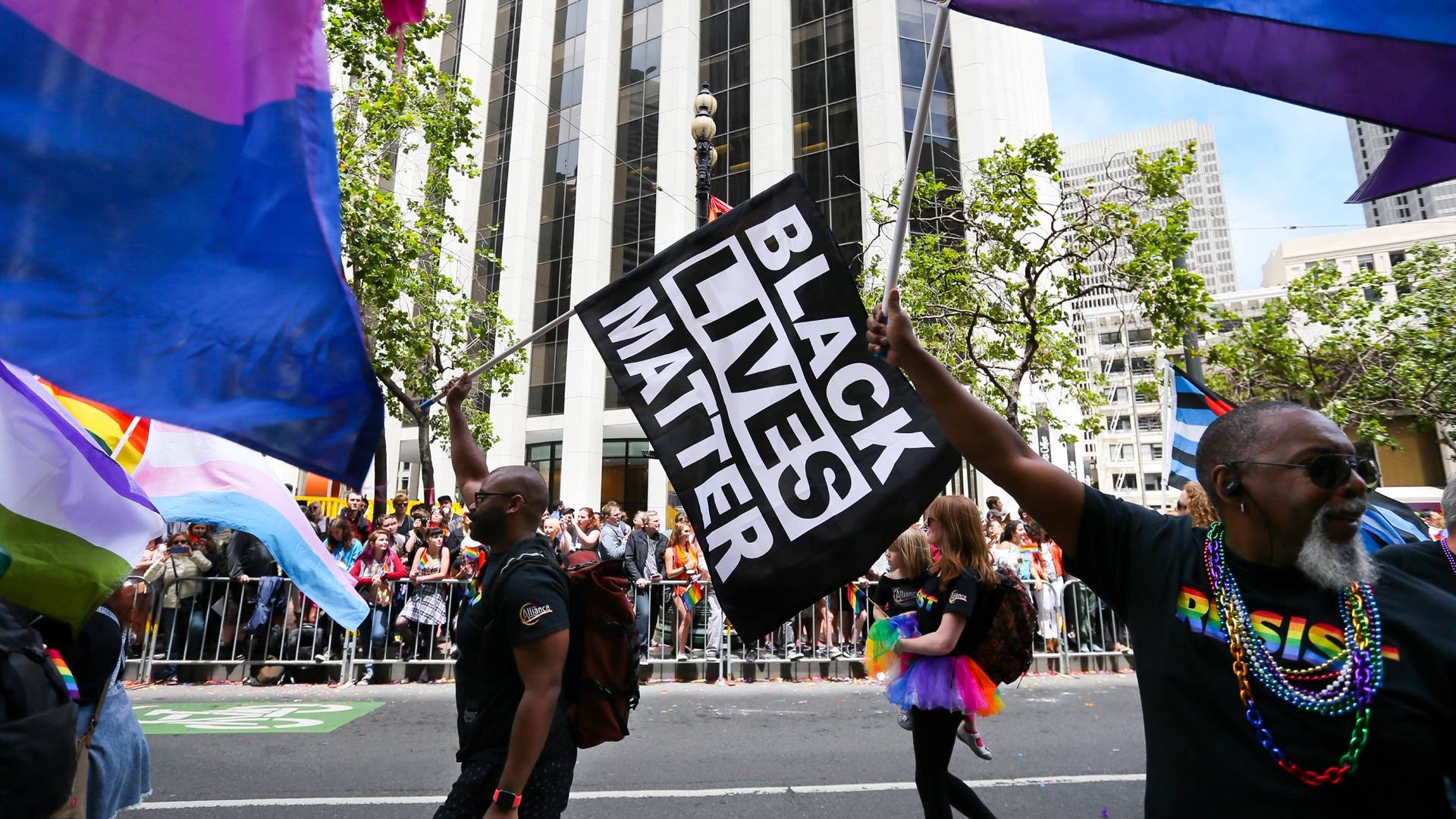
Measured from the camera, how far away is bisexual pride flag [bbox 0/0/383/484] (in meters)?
1.73

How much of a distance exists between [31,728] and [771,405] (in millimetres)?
2267

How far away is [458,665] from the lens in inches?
119

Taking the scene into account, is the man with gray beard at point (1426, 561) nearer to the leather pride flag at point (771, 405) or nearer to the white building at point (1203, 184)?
the leather pride flag at point (771, 405)

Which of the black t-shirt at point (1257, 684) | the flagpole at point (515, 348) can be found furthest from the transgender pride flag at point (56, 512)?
the black t-shirt at point (1257, 684)

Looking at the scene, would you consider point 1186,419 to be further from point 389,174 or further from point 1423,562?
point 389,174

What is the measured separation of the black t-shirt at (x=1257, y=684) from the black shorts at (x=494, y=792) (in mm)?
1919

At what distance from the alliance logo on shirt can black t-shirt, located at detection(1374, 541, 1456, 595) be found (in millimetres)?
2461

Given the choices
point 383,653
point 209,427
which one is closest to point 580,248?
point 383,653

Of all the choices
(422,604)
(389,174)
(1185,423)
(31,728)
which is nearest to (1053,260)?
(1185,423)

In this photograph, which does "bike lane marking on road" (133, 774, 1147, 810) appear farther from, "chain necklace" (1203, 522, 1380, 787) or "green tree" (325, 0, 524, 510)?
"green tree" (325, 0, 524, 510)

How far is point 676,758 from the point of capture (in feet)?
21.0

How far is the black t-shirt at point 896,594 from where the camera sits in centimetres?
540

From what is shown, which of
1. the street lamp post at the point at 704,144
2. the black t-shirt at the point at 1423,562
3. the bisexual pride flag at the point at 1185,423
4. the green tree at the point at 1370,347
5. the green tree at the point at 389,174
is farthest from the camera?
the green tree at the point at 1370,347

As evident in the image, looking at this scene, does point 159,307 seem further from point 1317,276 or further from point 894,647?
→ point 1317,276
